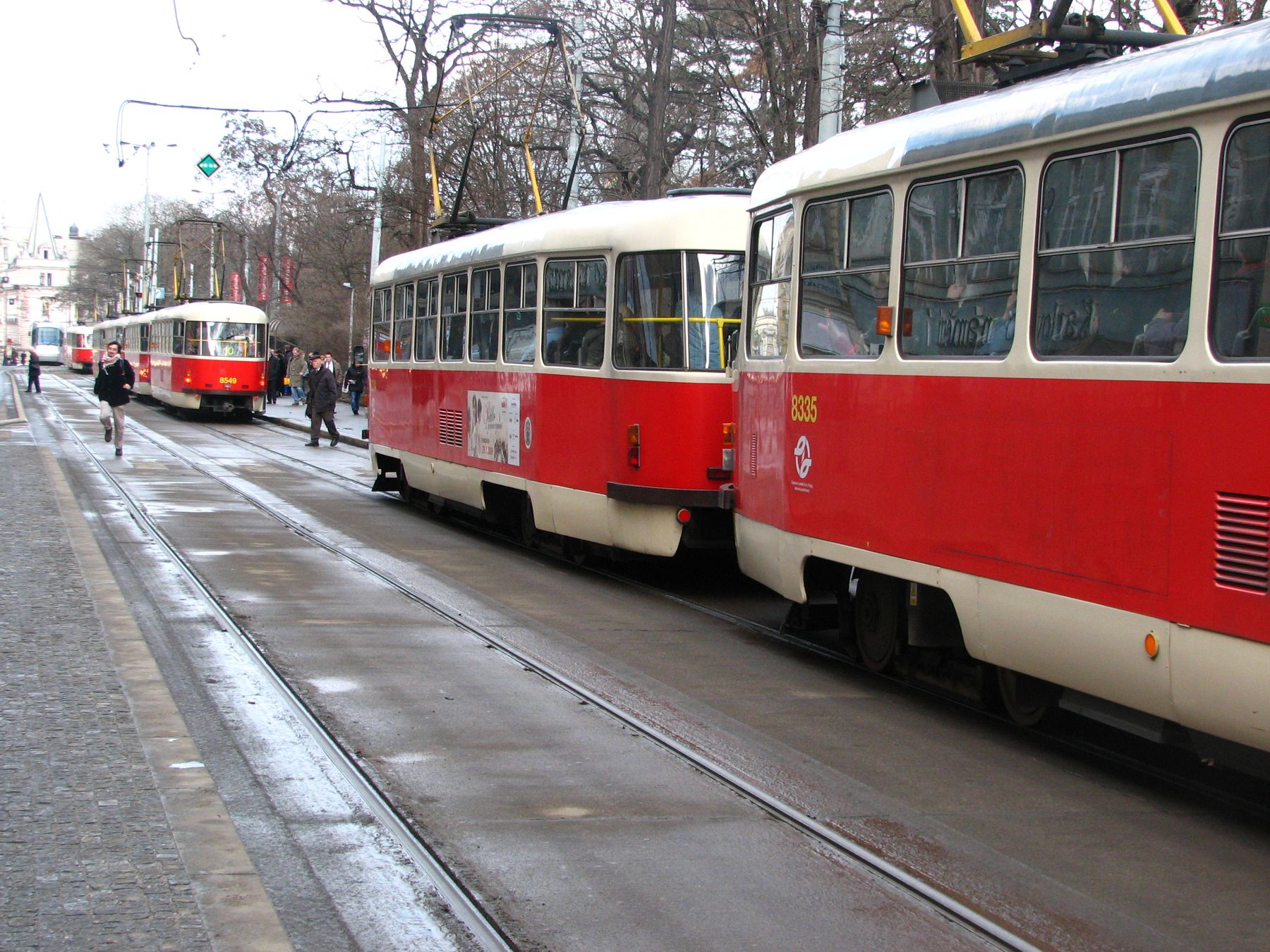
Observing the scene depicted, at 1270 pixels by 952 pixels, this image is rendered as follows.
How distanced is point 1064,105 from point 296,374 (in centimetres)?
5689

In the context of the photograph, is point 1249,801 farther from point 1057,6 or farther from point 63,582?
point 63,582

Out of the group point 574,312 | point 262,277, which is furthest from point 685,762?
point 262,277

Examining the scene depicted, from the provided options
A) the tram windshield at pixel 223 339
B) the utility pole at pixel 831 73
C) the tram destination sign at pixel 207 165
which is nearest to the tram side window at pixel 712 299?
→ the utility pole at pixel 831 73

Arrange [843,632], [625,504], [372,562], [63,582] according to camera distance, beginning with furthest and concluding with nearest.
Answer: [372,562] < [625,504] < [63,582] < [843,632]

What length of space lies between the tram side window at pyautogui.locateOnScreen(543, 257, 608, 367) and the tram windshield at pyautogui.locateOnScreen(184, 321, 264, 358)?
26793 mm

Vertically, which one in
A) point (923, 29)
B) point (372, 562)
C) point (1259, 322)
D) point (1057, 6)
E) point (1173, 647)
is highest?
point (923, 29)

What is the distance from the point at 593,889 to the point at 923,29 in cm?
2101

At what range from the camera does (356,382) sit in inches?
1523

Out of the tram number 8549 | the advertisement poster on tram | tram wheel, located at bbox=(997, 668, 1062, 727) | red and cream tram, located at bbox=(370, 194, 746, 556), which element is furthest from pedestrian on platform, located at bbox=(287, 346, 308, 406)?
tram wheel, located at bbox=(997, 668, 1062, 727)

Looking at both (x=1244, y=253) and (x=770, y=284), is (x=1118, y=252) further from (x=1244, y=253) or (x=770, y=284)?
(x=770, y=284)

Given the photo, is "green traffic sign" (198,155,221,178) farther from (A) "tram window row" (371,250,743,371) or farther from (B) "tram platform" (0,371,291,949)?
(B) "tram platform" (0,371,291,949)

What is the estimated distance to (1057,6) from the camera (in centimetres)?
721

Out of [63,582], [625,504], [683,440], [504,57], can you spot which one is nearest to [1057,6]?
[683,440]

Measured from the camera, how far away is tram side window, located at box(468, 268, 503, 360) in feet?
45.7
